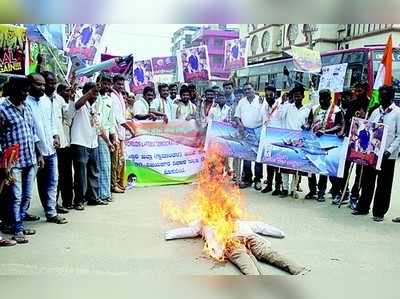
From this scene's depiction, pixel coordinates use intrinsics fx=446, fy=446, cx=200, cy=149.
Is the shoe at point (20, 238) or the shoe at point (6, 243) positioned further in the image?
the shoe at point (20, 238)

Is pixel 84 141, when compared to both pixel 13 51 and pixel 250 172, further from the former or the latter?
pixel 250 172

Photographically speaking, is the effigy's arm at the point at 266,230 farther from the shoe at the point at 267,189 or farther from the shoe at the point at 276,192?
the shoe at the point at 267,189

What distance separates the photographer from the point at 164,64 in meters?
13.2

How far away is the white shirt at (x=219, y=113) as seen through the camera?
7371 mm

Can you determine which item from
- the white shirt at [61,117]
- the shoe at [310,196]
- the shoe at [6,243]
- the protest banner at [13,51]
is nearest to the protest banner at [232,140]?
the shoe at [310,196]

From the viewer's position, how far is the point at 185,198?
6367mm

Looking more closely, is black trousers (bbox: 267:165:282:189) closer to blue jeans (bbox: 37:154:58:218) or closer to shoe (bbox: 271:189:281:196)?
shoe (bbox: 271:189:281:196)

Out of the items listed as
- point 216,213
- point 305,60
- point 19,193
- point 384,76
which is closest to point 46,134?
point 19,193

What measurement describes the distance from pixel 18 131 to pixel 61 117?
1.10 m

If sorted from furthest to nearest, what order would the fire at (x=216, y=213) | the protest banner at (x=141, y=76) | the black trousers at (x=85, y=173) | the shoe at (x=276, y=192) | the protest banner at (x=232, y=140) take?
1. the protest banner at (x=141, y=76)
2. the protest banner at (x=232, y=140)
3. the shoe at (x=276, y=192)
4. the black trousers at (x=85, y=173)
5. the fire at (x=216, y=213)

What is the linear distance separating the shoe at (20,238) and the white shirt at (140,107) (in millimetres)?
3195

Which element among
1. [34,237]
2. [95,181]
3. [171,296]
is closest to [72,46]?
[95,181]

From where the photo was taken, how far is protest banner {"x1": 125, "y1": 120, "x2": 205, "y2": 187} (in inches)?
279

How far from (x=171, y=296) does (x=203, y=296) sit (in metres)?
0.22
